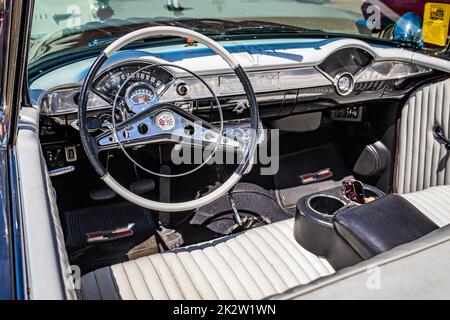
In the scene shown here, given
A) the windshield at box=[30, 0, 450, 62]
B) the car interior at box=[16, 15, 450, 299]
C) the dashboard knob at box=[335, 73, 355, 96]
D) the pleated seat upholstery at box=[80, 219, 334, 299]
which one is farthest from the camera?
the dashboard knob at box=[335, 73, 355, 96]

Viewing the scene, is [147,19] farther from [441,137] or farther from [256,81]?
[441,137]

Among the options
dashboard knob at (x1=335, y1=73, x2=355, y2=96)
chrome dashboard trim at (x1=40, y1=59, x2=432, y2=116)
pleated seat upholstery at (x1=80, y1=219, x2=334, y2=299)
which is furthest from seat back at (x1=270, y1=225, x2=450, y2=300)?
dashboard knob at (x1=335, y1=73, x2=355, y2=96)

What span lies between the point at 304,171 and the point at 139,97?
1483 millimetres

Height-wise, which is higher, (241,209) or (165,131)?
(165,131)

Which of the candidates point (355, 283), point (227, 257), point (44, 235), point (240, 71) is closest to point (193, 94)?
point (240, 71)

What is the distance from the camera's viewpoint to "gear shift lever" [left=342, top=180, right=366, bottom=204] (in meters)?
1.96

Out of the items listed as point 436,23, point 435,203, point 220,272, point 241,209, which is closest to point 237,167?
point 220,272

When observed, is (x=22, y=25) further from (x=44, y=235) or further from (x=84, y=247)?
(x=84, y=247)

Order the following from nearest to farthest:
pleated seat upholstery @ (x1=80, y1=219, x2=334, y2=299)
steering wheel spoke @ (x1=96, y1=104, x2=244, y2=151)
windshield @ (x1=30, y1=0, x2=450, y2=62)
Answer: pleated seat upholstery @ (x1=80, y1=219, x2=334, y2=299), steering wheel spoke @ (x1=96, y1=104, x2=244, y2=151), windshield @ (x1=30, y1=0, x2=450, y2=62)

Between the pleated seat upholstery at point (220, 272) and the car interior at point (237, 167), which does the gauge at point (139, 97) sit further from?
the pleated seat upholstery at point (220, 272)

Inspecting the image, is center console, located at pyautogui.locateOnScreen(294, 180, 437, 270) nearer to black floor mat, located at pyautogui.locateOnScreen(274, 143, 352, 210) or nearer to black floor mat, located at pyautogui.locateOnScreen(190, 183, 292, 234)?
black floor mat, located at pyautogui.locateOnScreen(190, 183, 292, 234)

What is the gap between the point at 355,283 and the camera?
893 millimetres

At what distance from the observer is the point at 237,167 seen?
187 centimetres

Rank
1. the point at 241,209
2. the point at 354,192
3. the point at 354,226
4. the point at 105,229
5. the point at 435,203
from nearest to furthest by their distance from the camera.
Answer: the point at 354,226 → the point at 354,192 → the point at 435,203 → the point at 105,229 → the point at 241,209
